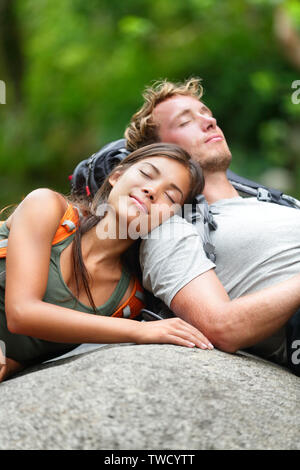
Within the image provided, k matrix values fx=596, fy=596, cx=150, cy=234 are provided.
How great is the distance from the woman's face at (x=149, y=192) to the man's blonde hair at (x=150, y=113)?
0.65m

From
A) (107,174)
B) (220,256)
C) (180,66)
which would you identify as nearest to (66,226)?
(107,174)

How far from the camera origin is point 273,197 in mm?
3328

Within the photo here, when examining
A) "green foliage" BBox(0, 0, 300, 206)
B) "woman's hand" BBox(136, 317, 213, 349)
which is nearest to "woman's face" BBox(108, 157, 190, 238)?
"woman's hand" BBox(136, 317, 213, 349)

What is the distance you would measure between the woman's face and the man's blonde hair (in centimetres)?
65

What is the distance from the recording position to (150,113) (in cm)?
356

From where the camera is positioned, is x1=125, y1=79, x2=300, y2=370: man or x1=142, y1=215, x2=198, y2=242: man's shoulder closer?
x1=125, y1=79, x2=300, y2=370: man

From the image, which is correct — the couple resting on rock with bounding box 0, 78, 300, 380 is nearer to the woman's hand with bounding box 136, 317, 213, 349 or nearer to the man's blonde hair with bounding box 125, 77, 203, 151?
the woman's hand with bounding box 136, 317, 213, 349

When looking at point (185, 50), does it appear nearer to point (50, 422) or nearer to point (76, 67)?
point (76, 67)

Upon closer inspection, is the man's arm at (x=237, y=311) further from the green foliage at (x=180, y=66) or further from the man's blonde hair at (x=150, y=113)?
the green foliage at (x=180, y=66)

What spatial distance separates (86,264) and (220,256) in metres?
0.64

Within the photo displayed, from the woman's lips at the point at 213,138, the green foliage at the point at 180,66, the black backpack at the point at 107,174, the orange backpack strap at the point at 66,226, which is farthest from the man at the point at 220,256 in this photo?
the green foliage at the point at 180,66

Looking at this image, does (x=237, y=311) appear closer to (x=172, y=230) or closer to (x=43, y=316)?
(x=172, y=230)

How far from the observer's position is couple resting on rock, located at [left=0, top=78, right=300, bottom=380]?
235cm

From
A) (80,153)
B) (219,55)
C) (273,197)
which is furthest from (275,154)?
(273,197)
